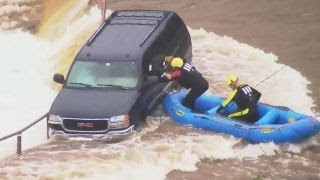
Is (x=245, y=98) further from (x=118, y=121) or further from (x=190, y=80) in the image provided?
(x=118, y=121)

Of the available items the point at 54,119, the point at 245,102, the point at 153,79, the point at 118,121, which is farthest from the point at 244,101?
the point at 54,119

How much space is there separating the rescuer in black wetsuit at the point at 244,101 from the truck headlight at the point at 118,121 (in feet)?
7.03

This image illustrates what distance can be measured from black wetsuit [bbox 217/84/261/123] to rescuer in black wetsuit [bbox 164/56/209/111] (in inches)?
34.1

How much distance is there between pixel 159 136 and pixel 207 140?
105 cm

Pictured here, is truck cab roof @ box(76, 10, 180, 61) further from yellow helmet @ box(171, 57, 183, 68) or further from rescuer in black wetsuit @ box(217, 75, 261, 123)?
rescuer in black wetsuit @ box(217, 75, 261, 123)

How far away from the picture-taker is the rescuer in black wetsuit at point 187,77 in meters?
14.9

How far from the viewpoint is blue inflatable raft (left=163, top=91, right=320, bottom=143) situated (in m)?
13.5

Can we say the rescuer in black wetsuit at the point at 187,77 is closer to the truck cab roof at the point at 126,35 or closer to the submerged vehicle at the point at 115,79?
the submerged vehicle at the point at 115,79

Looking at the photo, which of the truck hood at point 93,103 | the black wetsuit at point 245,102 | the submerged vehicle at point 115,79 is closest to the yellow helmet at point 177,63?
the submerged vehicle at point 115,79

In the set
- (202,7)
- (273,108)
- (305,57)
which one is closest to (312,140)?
(273,108)

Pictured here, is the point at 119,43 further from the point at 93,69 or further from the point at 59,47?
the point at 59,47

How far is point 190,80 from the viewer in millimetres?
14969

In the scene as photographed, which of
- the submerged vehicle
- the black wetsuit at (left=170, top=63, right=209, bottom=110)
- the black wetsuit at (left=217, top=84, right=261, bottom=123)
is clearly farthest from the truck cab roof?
the black wetsuit at (left=217, top=84, right=261, bottom=123)

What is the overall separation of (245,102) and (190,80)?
150 cm
